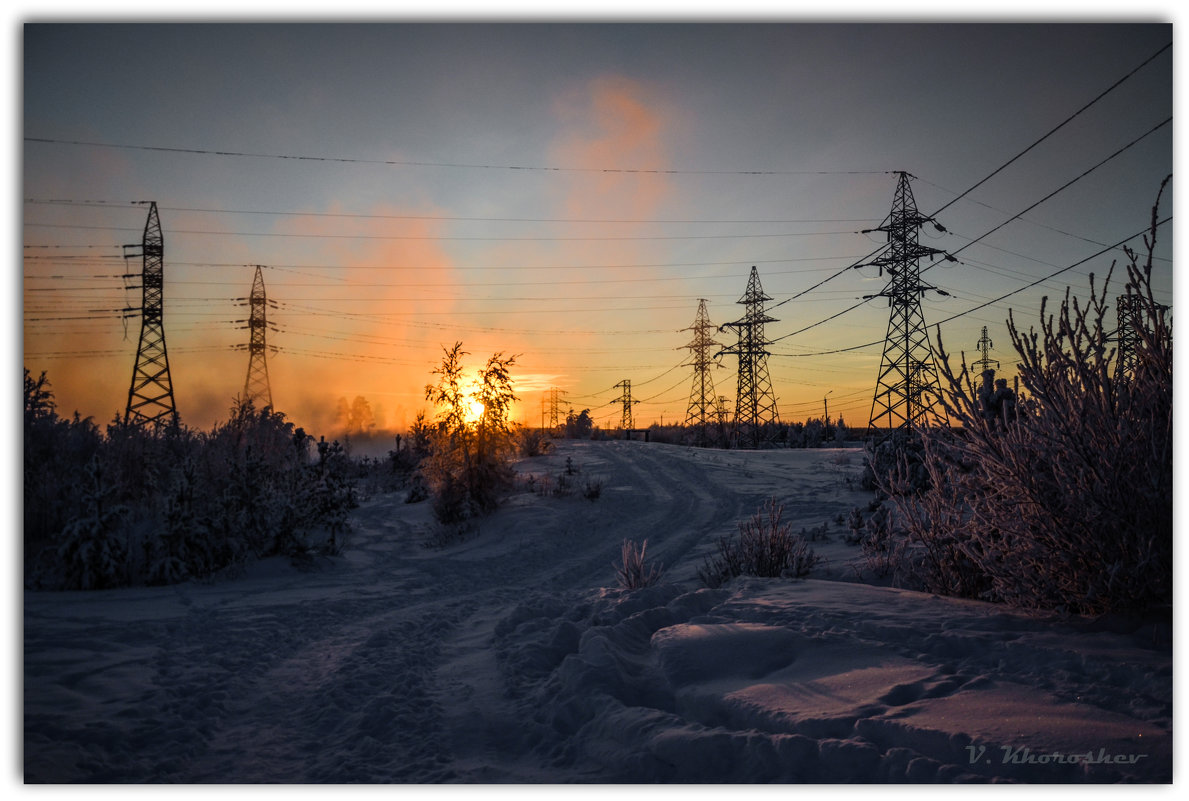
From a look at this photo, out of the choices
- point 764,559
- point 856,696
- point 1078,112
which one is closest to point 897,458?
point 764,559

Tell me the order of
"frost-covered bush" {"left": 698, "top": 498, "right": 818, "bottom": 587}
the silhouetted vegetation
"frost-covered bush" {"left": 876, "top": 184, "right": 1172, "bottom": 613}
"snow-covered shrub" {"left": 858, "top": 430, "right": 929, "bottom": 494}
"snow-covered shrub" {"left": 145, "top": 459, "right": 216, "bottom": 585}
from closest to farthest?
1. "frost-covered bush" {"left": 876, "top": 184, "right": 1172, "bottom": 613}
2. "frost-covered bush" {"left": 698, "top": 498, "right": 818, "bottom": 587}
3. the silhouetted vegetation
4. "snow-covered shrub" {"left": 145, "top": 459, "right": 216, "bottom": 585}
5. "snow-covered shrub" {"left": 858, "top": 430, "right": 929, "bottom": 494}

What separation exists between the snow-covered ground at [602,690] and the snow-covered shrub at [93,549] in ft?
2.53

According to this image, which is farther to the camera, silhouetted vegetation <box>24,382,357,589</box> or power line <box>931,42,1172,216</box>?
silhouetted vegetation <box>24,382,357,589</box>

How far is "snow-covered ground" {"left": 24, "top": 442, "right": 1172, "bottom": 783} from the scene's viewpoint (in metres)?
2.65

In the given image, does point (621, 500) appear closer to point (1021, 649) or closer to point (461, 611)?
point (461, 611)

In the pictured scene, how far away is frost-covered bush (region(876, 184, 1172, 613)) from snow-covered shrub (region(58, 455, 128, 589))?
9.47 meters

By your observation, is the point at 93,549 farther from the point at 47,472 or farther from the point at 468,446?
the point at 468,446

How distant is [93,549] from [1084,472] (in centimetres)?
1019

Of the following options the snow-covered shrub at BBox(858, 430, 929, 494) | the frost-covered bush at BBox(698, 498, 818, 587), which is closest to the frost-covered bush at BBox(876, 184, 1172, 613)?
the frost-covered bush at BBox(698, 498, 818, 587)

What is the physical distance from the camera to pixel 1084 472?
3625mm

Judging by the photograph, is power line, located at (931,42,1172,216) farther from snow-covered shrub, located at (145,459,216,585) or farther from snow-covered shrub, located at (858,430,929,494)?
snow-covered shrub, located at (145,459,216,585)

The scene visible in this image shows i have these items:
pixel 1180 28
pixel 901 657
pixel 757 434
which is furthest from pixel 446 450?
pixel 757 434

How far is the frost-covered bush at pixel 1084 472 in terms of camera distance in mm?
3457

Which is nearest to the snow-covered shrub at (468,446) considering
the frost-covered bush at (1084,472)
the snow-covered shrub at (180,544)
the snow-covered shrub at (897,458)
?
the snow-covered shrub at (180,544)
